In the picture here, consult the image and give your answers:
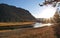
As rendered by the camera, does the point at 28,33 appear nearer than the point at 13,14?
No

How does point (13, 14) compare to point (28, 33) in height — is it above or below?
above

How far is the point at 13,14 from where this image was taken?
274 cm

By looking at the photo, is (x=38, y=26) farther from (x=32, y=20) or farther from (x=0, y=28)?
(x=0, y=28)

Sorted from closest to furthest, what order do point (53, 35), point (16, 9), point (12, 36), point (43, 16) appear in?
point (12, 36)
point (16, 9)
point (43, 16)
point (53, 35)

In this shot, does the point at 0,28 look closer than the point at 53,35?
Yes

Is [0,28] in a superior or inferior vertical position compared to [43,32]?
superior

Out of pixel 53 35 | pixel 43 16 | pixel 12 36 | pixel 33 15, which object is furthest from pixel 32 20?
pixel 53 35

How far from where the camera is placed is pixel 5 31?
106 inches

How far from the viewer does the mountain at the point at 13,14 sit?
8.80 feet

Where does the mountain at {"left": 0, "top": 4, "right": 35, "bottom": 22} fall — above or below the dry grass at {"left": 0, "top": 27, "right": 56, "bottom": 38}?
above

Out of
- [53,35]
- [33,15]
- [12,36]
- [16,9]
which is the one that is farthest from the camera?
[53,35]

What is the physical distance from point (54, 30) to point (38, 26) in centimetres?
109

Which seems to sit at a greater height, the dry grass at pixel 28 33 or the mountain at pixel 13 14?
the mountain at pixel 13 14

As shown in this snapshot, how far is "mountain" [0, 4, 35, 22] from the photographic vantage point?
268 centimetres
